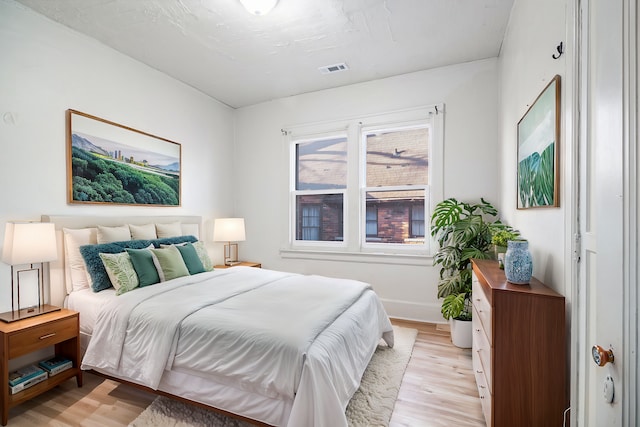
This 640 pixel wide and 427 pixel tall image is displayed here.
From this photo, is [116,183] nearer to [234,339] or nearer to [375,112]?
[234,339]

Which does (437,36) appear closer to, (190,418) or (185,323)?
(185,323)

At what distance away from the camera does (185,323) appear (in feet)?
6.14

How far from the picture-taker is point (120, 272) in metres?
2.42

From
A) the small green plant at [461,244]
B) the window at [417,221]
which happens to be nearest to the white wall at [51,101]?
the window at [417,221]

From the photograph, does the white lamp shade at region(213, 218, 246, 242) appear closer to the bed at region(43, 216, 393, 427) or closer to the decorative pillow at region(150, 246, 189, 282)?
the decorative pillow at region(150, 246, 189, 282)

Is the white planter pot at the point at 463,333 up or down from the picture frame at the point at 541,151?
down

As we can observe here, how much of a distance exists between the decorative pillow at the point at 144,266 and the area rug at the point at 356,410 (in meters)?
0.93

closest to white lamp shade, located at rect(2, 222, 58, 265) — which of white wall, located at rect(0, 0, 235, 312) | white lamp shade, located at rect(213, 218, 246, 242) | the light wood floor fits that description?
white wall, located at rect(0, 0, 235, 312)

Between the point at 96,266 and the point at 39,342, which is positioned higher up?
Answer: the point at 96,266

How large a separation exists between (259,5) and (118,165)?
206 cm

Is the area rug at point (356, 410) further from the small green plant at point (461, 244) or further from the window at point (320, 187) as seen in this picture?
the window at point (320, 187)

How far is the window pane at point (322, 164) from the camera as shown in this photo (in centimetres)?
411

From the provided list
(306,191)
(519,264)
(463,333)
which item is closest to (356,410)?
(519,264)

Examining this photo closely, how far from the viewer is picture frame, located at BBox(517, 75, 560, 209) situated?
154 cm
